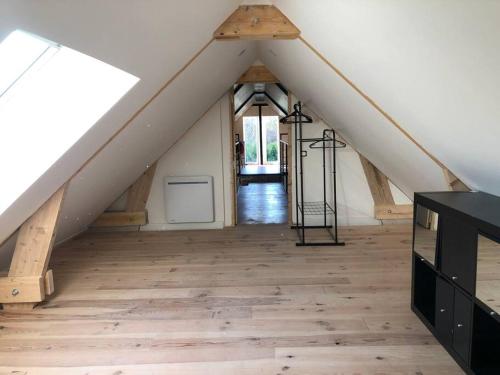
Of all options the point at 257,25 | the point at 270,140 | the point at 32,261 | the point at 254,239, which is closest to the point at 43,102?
the point at 32,261

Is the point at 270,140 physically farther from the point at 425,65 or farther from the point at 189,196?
the point at 425,65

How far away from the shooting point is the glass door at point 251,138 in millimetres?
13844

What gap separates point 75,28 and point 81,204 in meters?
2.76

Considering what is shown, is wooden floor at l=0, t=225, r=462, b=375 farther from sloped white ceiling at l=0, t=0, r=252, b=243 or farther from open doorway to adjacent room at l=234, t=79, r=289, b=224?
open doorway to adjacent room at l=234, t=79, r=289, b=224

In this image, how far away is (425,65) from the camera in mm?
1738

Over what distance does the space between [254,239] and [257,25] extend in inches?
101

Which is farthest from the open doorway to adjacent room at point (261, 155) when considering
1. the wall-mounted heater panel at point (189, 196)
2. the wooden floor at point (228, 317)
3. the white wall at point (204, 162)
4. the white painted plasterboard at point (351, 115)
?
the wooden floor at point (228, 317)

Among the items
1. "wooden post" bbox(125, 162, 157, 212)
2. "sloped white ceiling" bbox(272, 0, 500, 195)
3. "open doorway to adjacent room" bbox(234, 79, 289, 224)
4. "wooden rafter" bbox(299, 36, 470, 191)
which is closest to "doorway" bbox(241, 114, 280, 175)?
"open doorway to adjacent room" bbox(234, 79, 289, 224)

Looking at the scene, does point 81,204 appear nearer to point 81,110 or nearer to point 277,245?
point 81,110

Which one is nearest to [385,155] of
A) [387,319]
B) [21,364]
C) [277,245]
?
[277,245]

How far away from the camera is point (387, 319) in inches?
98.3

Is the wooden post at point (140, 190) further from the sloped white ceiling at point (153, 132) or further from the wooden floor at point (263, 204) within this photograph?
the wooden floor at point (263, 204)

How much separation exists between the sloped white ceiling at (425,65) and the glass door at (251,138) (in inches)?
415

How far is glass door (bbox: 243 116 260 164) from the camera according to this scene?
1384 cm
